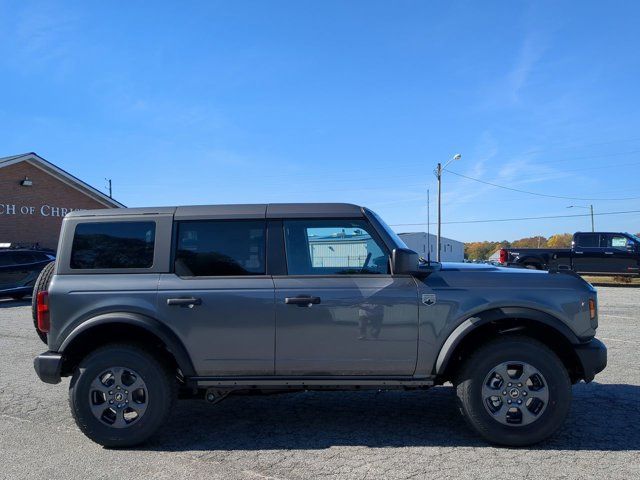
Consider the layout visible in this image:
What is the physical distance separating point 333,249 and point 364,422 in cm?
165

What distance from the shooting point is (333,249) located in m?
4.40

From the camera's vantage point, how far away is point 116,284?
4.27 m

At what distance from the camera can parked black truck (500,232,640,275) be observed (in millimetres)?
21000

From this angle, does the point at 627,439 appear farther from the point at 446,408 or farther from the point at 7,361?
the point at 7,361

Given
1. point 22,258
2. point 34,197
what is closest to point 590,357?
point 22,258

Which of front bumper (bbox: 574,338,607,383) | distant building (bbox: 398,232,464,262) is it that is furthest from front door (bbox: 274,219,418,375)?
distant building (bbox: 398,232,464,262)

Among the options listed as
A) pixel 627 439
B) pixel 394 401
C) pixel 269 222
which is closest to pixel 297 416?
pixel 394 401

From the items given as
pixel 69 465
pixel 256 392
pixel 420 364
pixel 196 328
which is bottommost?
pixel 69 465

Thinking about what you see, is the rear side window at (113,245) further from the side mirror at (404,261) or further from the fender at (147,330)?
the side mirror at (404,261)

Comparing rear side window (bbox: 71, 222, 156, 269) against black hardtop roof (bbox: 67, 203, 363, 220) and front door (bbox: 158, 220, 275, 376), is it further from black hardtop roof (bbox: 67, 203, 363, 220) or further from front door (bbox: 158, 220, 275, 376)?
front door (bbox: 158, 220, 275, 376)

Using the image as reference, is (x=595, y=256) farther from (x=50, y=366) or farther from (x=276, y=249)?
(x=50, y=366)

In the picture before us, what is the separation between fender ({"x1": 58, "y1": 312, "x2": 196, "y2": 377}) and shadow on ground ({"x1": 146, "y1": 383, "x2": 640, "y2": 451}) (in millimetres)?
726

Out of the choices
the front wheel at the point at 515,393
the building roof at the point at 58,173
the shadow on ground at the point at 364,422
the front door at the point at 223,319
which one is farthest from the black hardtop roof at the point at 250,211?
the building roof at the point at 58,173

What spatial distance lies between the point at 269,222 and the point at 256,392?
1463 millimetres
